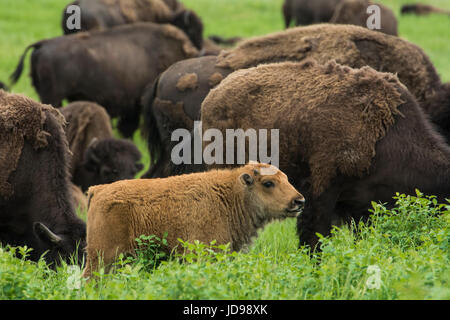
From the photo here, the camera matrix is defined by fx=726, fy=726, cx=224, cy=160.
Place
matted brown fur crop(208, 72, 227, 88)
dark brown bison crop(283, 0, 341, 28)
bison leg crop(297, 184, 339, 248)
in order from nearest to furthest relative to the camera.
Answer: bison leg crop(297, 184, 339, 248)
matted brown fur crop(208, 72, 227, 88)
dark brown bison crop(283, 0, 341, 28)

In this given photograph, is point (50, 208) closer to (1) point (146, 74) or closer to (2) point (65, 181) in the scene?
(2) point (65, 181)

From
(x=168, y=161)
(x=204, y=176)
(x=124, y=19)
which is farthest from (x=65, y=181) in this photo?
(x=124, y=19)

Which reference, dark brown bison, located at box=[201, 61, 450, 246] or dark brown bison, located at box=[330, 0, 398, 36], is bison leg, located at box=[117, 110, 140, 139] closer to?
dark brown bison, located at box=[330, 0, 398, 36]

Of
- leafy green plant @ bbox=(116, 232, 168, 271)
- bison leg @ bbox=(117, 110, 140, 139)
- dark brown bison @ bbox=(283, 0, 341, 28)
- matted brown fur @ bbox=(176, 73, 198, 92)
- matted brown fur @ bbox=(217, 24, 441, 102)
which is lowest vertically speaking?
bison leg @ bbox=(117, 110, 140, 139)

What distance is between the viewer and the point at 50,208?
6414mm

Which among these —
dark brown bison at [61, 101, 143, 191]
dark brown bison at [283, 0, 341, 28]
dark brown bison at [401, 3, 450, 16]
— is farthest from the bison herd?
dark brown bison at [401, 3, 450, 16]

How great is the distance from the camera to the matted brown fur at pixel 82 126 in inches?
405

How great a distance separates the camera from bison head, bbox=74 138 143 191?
9.52 metres

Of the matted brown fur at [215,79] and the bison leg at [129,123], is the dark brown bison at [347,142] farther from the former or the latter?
the bison leg at [129,123]

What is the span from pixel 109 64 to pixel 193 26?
2205mm

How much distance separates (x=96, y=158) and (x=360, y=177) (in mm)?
4441

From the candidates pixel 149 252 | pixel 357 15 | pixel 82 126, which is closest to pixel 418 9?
pixel 357 15

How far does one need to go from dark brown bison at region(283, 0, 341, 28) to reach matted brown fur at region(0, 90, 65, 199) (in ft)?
43.6

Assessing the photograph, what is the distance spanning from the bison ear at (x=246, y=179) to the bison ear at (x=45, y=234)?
1641mm
